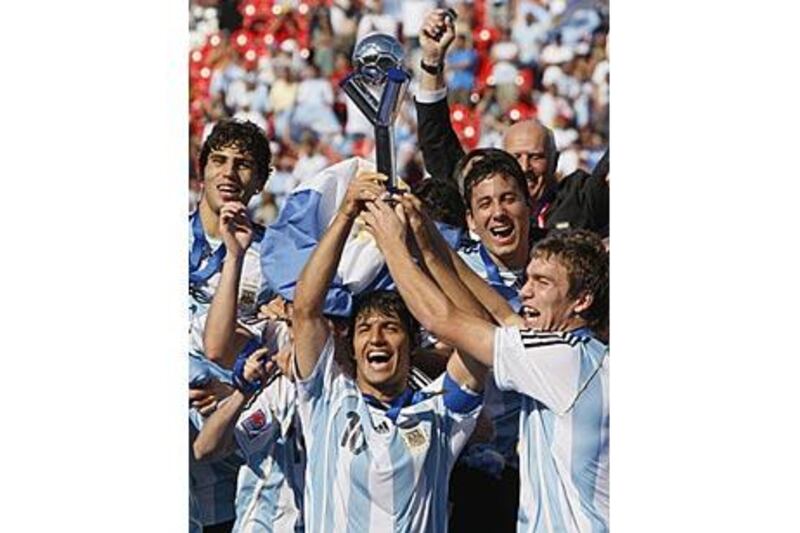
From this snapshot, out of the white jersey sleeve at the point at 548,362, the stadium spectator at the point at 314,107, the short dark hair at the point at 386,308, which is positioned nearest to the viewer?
the white jersey sleeve at the point at 548,362

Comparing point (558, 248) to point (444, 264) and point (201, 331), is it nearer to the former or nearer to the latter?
point (444, 264)

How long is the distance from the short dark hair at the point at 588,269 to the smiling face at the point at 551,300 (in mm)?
10

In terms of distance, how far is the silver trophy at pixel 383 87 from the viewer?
3770 millimetres

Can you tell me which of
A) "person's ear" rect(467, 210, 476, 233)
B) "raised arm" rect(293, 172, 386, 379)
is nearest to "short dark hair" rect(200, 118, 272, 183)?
"raised arm" rect(293, 172, 386, 379)

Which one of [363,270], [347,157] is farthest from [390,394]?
[347,157]

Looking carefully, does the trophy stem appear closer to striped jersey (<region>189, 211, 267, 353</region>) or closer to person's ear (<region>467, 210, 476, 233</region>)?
person's ear (<region>467, 210, 476, 233</region>)

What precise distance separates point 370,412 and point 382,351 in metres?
0.13

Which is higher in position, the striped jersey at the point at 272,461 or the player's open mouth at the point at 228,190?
the player's open mouth at the point at 228,190

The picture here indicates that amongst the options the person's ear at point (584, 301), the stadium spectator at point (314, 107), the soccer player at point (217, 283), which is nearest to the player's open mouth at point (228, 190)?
the soccer player at point (217, 283)

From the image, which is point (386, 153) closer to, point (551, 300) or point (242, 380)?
point (551, 300)

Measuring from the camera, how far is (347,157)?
12.5 ft

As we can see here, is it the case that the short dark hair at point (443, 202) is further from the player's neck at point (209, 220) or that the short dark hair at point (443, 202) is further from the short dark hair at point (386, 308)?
the player's neck at point (209, 220)

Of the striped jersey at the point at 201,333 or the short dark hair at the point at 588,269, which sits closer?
the short dark hair at the point at 588,269

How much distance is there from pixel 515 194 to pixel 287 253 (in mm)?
502
